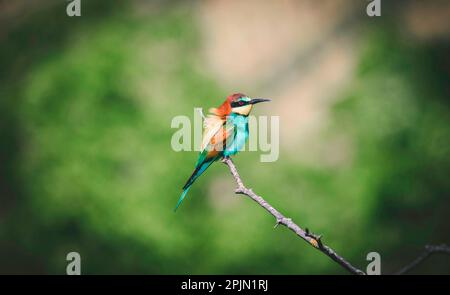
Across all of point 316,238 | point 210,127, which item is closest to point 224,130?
point 210,127

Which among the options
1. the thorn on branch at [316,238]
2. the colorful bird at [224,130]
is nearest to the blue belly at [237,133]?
the colorful bird at [224,130]

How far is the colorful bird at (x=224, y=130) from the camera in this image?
1.71 m

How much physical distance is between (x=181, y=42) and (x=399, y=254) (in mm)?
1752

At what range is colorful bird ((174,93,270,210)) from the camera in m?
1.71

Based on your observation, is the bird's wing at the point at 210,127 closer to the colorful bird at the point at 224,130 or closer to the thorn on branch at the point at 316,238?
the colorful bird at the point at 224,130

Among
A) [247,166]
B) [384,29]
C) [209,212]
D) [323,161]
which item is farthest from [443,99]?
[209,212]

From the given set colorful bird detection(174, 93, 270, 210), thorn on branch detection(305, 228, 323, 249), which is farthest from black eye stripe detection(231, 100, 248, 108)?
thorn on branch detection(305, 228, 323, 249)

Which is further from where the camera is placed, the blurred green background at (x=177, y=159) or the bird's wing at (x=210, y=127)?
the blurred green background at (x=177, y=159)

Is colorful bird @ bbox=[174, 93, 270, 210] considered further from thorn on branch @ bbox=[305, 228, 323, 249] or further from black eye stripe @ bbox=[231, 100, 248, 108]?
thorn on branch @ bbox=[305, 228, 323, 249]

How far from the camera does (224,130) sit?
176cm

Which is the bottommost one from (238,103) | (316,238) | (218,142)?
(316,238)

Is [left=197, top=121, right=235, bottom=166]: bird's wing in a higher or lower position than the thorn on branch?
higher

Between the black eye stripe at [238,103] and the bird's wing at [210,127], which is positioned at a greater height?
the black eye stripe at [238,103]

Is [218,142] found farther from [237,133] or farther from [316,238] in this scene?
[316,238]
